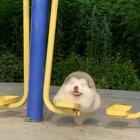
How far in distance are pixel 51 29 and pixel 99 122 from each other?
1044mm

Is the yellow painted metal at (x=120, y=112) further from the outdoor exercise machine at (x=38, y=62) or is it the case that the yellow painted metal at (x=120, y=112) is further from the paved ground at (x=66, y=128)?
the paved ground at (x=66, y=128)

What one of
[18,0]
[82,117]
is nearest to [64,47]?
[18,0]

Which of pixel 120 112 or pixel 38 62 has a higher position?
pixel 38 62

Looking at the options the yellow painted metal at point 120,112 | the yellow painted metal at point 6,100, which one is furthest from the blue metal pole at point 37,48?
the yellow painted metal at point 120,112

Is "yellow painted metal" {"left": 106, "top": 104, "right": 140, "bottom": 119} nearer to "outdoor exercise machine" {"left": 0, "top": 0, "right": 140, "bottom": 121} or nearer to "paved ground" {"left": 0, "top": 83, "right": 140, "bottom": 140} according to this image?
"outdoor exercise machine" {"left": 0, "top": 0, "right": 140, "bottom": 121}

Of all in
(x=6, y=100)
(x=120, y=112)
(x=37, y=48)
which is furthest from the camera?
(x=6, y=100)

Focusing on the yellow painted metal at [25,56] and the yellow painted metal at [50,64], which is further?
the yellow painted metal at [25,56]

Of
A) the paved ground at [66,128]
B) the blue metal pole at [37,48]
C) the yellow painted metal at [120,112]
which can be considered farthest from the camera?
the blue metal pole at [37,48]

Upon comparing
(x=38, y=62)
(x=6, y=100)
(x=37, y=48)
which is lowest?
(x=6, y=100)

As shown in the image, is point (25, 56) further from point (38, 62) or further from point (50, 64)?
point (50, 64)

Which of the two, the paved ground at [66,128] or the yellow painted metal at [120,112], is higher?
the yellow painted metal at [120,112]

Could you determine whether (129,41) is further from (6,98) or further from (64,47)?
(6,98)

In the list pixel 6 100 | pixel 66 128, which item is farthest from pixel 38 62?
pixel 66 128

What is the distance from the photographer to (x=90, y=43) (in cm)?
892
